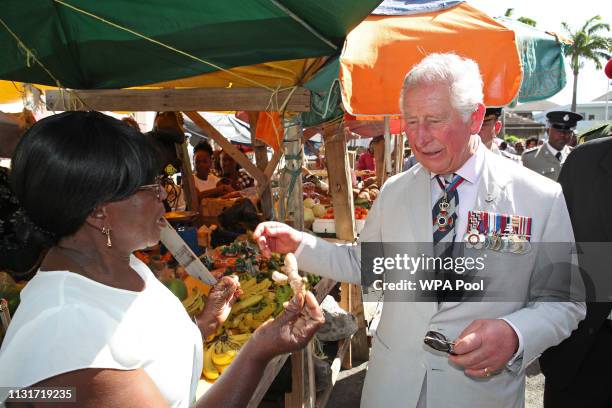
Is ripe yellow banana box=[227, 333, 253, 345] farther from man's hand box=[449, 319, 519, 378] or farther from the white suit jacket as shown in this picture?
man's hand box=[449, 319, 519, 378]

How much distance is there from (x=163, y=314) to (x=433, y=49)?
91.9 inches

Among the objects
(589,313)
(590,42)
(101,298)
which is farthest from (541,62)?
(590,42)

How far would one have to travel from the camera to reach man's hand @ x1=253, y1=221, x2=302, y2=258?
6.85 feet

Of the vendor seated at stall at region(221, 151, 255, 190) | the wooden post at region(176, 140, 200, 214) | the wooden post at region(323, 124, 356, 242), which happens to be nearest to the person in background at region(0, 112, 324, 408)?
the wooden post at region(323, 124, 356, 242)

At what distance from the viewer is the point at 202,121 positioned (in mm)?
4688

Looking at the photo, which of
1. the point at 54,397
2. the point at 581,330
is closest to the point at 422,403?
the point at 581,330

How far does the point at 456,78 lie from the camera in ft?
5.51

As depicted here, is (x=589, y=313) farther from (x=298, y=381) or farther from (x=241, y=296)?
(x=241, y=296)

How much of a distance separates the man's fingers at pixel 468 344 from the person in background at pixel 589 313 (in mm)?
1023

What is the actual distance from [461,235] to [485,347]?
492 millimetres

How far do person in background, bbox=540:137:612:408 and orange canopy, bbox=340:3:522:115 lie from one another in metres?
0.63

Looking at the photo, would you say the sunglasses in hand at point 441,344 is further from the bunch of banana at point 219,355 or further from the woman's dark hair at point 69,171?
the bunch of banana at point 219,355

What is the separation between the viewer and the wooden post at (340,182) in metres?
4.45

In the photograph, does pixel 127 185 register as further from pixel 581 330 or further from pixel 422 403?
pixel 581 330
